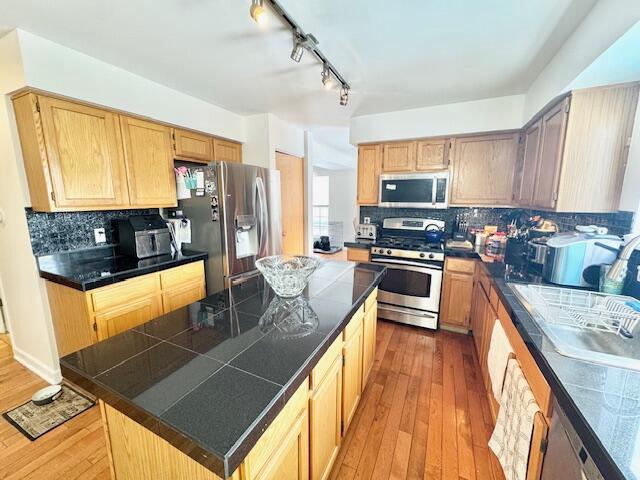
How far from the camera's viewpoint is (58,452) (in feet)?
5.18

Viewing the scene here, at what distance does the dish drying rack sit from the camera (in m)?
1.19

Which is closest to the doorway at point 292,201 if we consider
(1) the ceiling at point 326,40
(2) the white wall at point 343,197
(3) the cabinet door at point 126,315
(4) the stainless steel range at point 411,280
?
(1) the ceiling at point 326,40

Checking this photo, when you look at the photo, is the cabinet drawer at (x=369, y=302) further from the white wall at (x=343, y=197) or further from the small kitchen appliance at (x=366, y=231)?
the white wall at (x=343, y=197)

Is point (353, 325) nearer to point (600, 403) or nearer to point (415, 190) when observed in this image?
point (600, 403)

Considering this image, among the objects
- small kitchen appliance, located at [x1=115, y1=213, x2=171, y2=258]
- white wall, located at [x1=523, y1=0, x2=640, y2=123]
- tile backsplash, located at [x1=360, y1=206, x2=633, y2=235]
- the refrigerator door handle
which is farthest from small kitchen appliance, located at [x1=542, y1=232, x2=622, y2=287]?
small kitchen appliance, located at [x1=115, y1=213, x2=171, y2=258]

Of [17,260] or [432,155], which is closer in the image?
[17,260]

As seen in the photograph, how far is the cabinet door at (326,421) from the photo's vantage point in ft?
3.61

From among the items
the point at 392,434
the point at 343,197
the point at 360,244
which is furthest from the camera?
the point at 343,197

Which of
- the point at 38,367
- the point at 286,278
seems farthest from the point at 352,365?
the point at 38,367

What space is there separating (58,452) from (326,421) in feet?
5.39

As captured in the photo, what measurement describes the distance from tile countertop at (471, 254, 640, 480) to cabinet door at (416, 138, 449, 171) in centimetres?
228

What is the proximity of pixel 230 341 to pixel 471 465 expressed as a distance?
153 cm

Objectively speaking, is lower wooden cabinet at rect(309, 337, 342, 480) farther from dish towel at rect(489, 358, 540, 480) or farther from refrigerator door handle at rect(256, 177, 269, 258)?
refrigerator door handle at rect(256, 177, 269, 258)

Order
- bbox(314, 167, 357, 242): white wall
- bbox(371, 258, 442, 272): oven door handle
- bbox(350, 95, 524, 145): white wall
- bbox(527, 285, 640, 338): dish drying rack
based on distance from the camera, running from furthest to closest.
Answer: bbox(314, 167, 357, 242): white wall
bbox(371, 258, 442, 272): oven door handle
bbox(350, 95, 524, 145): white wall
bbox(527, 285, 640, 338): dish drying rack
